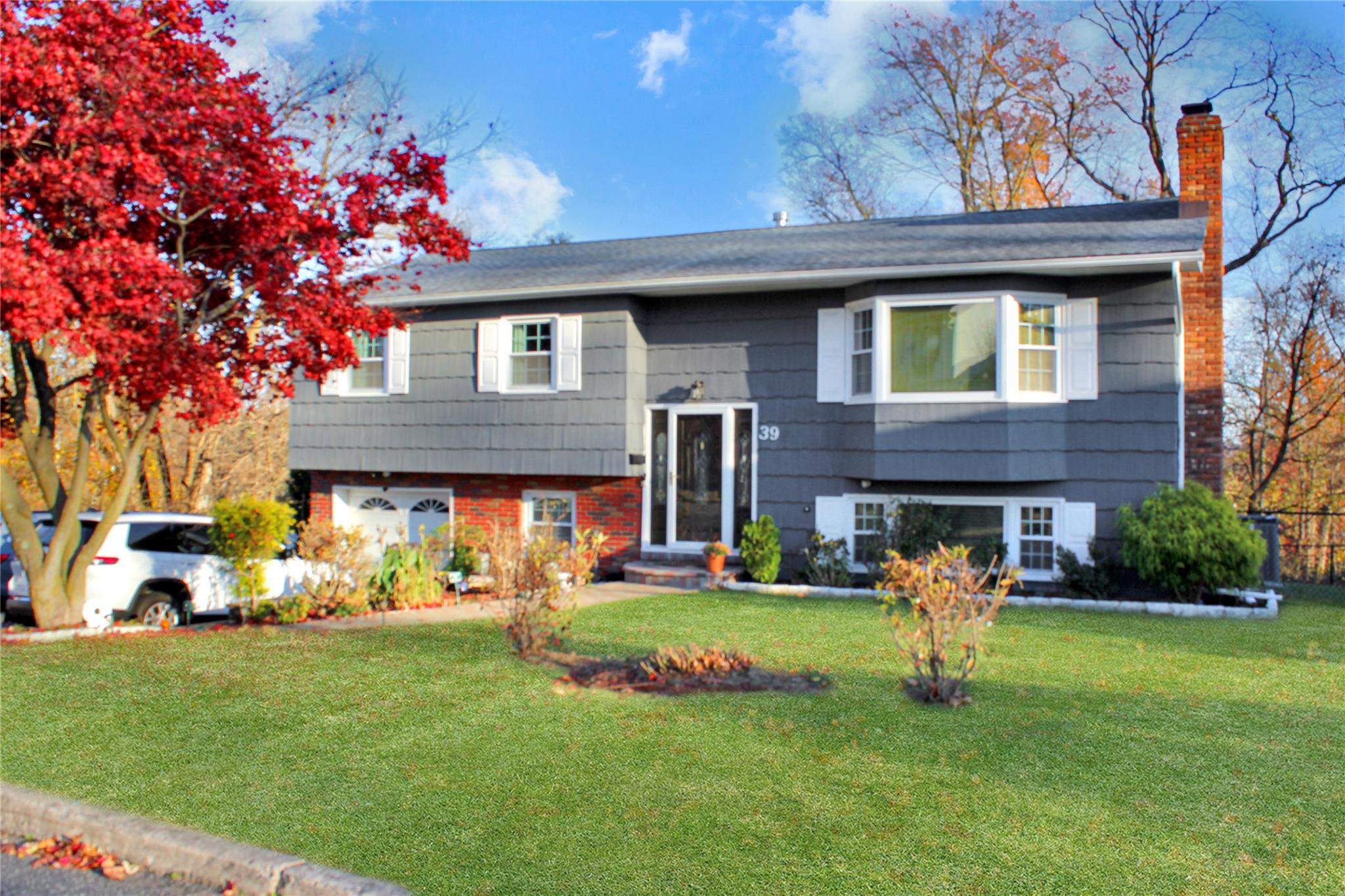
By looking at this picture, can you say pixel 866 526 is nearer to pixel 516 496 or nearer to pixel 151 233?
pixel 516 496

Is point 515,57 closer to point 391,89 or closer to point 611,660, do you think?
point 391,89

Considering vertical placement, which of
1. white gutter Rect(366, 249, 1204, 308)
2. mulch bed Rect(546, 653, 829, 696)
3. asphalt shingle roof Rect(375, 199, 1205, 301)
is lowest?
mulch bed Rect(546, 653, 829, 696)

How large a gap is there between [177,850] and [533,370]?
11.6 metres

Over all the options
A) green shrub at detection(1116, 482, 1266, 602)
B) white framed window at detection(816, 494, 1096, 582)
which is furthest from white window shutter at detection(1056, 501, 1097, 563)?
green shrub at detection(1116, 482, 1266, 602)

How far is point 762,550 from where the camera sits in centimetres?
1308

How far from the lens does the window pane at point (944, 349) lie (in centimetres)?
1265

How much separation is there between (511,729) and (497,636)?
125 inches

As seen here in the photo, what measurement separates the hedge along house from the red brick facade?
36 mm

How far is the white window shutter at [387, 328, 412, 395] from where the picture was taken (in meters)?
16.2

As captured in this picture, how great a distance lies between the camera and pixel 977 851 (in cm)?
404

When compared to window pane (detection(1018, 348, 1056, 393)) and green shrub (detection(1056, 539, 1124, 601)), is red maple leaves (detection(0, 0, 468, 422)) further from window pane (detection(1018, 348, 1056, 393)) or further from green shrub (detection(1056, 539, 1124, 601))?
green shrub (detection(1056, 539, 1124, 601))

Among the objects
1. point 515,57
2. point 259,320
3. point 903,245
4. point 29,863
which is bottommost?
point 29,863

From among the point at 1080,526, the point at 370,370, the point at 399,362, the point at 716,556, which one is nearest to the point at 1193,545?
the point at 1080,526

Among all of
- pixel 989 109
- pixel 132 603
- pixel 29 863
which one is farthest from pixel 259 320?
pixel 989 109
